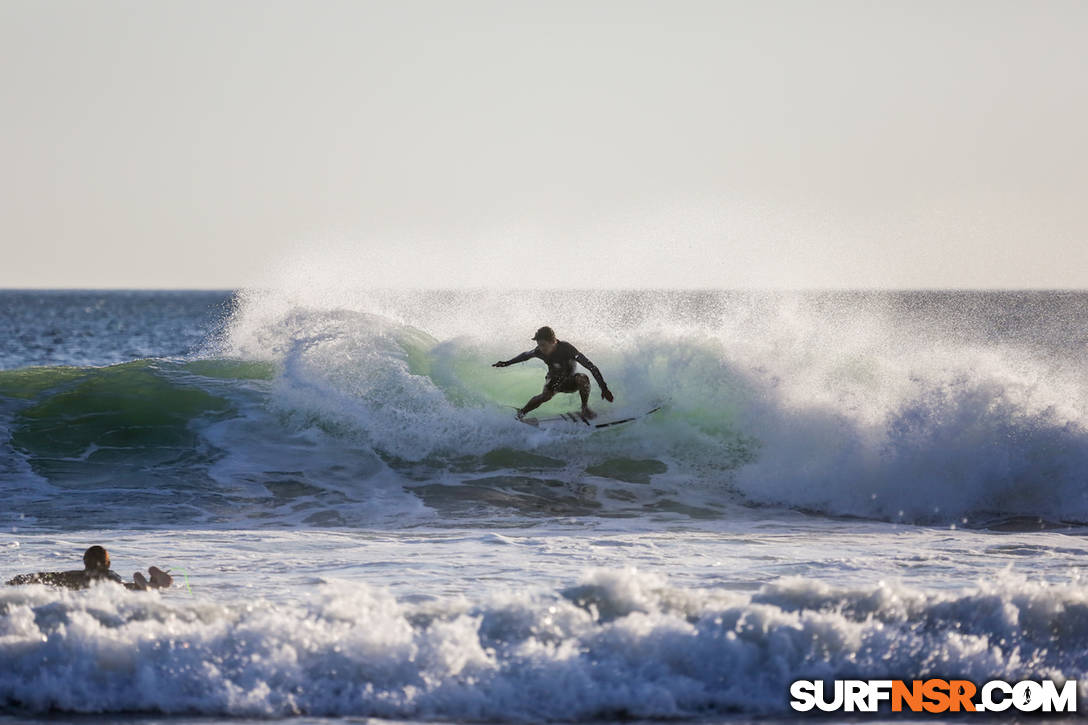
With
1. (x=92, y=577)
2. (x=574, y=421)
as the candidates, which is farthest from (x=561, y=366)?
(x=92, y=577)

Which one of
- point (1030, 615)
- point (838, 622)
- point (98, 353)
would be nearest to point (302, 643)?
point (838, 622)

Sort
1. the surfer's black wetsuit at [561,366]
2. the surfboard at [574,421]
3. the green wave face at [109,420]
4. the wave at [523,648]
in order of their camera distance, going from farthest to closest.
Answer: the surfboard at [574,421]
the surfer's black wetsuit at [561,366]
the green wave face at [109,420]
the wave at [523,648]

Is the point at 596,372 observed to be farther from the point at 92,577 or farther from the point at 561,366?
the point at 92,577

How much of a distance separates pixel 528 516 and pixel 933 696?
228 inches

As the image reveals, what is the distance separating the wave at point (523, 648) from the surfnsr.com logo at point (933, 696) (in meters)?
0.08

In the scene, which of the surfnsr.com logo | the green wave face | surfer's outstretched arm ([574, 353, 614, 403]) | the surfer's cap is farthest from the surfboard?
the surfnsr.com logo

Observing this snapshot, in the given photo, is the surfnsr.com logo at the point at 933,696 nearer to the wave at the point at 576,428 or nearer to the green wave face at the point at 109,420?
the wave at the point at 576,428

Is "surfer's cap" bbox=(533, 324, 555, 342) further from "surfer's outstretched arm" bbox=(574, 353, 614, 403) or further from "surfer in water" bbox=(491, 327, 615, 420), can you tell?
"surfer's outstretched arm" bbox=(574, 353, 614, 403)

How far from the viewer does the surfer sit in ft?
24.3

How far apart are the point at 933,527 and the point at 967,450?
2.08 metres

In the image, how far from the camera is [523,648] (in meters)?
6.51

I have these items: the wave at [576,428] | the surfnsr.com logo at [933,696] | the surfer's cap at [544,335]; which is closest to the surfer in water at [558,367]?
the surfer's cap at [544,335]

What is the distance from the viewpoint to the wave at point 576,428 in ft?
41.1

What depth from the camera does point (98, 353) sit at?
41906 millimetres
